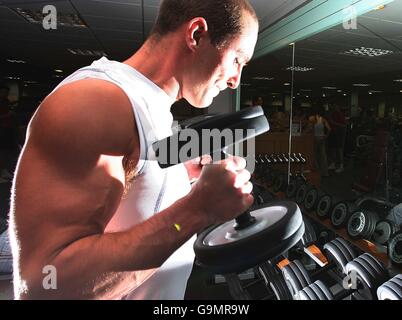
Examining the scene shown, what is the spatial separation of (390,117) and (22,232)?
3.15 metres

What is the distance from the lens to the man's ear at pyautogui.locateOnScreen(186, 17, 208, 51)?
0.54m

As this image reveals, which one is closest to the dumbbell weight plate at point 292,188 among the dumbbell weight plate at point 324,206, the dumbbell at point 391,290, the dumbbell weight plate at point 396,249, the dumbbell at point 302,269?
the dumbbell weight plate at point 324,206

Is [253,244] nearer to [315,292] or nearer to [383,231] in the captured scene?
[315,292]

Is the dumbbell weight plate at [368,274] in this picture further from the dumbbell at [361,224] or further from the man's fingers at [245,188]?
the man's fingers at [245,188]

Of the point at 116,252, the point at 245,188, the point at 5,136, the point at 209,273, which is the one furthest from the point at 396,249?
the point at 5,136

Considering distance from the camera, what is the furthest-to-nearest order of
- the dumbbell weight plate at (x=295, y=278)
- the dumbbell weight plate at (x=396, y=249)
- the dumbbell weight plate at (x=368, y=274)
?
the dumbbell weight plate at (x=295, y=278) → the dumbbell weight plate at (x=396, y=249) → the dumbbell weight plate at (x=368, y=274)

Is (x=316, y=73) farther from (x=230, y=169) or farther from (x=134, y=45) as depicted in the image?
(x=230, y=169)

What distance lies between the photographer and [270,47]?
7.93 ft

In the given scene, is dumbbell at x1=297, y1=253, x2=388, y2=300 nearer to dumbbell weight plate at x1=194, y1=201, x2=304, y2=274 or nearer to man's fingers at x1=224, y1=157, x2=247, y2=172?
dumbbell weight plate at x1=194, y1=201, x2=304, y2=274

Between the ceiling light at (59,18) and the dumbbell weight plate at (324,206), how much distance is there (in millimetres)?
2529

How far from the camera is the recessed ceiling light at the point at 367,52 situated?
10.8 feet

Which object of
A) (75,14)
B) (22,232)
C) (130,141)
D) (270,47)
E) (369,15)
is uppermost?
A: (75,14)

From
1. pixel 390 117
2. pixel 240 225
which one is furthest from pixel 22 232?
pixel 390 117

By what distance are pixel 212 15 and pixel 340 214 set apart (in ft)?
6.12
